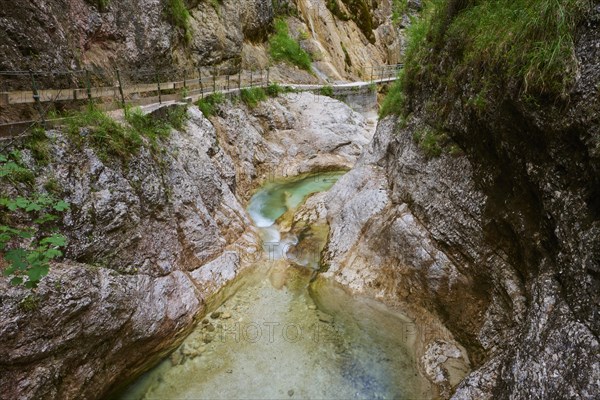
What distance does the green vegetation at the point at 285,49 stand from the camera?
22.5 metres

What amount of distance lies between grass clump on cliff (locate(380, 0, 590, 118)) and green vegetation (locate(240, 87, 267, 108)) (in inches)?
Result: 352

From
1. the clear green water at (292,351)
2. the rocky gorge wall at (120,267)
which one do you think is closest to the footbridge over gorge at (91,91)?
the rocky gorge wall at (120,267)

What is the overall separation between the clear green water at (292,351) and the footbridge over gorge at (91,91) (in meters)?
4.98

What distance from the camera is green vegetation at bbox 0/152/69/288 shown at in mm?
4133

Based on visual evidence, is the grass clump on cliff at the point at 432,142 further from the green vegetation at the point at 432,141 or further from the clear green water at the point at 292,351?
the clear green water at the point at 292,351

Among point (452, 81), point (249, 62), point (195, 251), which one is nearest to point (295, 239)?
point (195, 251)

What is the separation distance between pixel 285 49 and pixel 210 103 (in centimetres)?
1185

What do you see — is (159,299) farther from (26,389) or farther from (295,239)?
(295,239)

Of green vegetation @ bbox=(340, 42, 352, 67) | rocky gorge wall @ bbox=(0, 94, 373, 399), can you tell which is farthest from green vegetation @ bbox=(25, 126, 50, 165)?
green vegetation @ bbox=(340, 42, 352, 67)

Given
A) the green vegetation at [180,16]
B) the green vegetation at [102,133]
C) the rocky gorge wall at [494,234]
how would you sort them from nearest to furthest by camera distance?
1. the rocky gorge wall at [494,234]
2. the green vegetation at [102,133]
3. the green vegetation at [180,16]

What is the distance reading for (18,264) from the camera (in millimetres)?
3783

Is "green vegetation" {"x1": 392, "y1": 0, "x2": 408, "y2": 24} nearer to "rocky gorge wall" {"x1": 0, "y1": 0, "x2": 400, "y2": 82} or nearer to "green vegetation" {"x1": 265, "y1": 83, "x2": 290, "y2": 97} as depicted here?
"rocky gorge wall" {"x1": 0, "y1": 0, "x2": 400, "y2": 82}

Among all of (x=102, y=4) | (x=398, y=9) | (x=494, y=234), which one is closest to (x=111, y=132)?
(x=102, y=4)

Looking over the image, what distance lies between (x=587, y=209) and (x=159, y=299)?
688 centimetres
